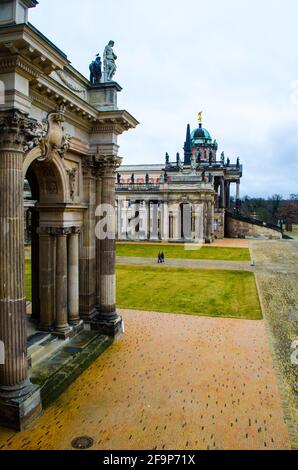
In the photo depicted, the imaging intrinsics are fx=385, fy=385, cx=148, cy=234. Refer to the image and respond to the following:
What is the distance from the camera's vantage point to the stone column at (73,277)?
50.3 ft

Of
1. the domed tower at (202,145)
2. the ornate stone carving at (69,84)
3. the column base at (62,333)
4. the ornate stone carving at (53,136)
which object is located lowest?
the column base at (62,333)

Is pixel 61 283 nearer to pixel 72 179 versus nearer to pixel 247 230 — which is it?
pixel 72 179

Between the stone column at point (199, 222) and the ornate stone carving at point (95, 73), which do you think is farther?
the stone column at point (199, 222)

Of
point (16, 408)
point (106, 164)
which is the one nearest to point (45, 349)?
point (16, 408)

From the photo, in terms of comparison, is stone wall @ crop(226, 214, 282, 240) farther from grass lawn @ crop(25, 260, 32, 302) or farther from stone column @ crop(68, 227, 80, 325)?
stone column @ crop(68, 227, 80, 325)

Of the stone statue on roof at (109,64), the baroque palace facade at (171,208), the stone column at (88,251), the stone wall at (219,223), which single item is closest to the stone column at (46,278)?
the stone column at (88,251)

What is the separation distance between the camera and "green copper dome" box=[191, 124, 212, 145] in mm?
90225

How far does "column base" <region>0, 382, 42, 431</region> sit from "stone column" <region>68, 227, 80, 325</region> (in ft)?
18.5

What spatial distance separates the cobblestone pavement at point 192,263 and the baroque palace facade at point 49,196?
2114 cm

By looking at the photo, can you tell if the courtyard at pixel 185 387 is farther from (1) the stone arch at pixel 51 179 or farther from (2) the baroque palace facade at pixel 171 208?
(2) the baroque palace facade at pixel 171 208

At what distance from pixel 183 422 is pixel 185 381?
249 cm

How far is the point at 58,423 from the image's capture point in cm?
995

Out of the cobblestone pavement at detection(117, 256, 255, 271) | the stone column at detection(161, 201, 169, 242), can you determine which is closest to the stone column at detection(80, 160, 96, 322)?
the cobblestone pavement at detection(117, 256, 255, 271)
